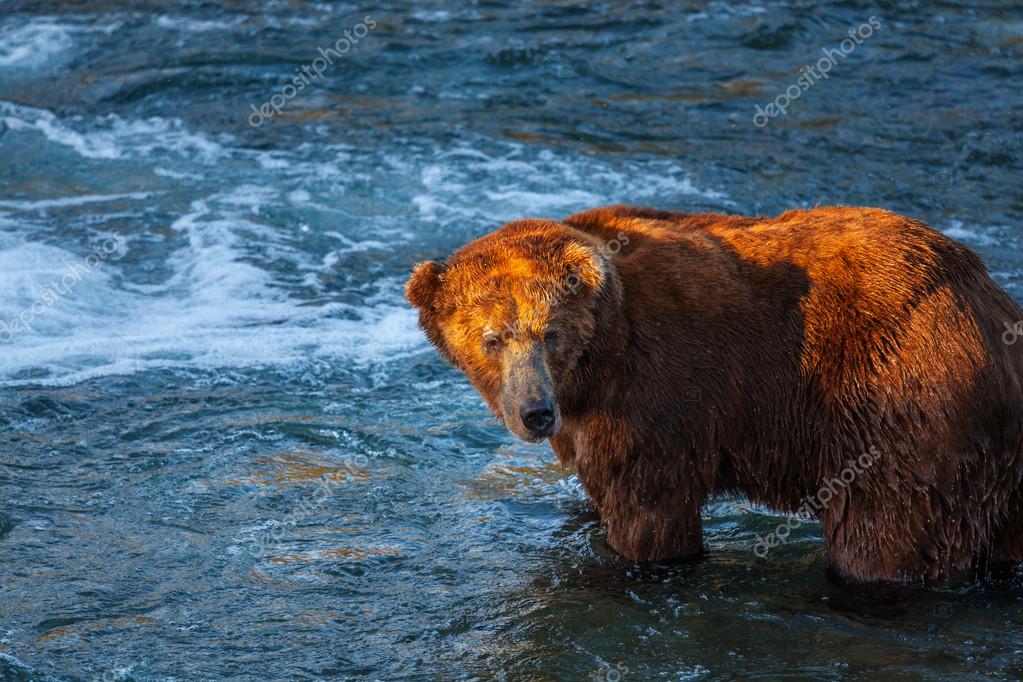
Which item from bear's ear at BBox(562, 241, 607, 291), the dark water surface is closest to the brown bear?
bear's ear at BBox(562, 241, 607, 291)

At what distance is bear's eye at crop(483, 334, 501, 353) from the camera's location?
19.1ft

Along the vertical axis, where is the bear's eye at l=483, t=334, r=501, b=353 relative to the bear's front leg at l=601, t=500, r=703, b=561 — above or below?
above

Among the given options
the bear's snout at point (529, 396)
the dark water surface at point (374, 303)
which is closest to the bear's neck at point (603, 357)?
the bear's snout at point (529, 396)

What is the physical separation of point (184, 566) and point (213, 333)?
3.49 meters

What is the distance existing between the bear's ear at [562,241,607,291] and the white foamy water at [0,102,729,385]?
371cm

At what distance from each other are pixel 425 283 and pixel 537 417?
3.06 feet

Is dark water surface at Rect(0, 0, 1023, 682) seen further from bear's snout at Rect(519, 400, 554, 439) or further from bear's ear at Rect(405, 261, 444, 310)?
bear's ear at Rect(405, 261, 444, 310)

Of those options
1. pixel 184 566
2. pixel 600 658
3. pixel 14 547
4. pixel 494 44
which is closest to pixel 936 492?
pixel 600 658

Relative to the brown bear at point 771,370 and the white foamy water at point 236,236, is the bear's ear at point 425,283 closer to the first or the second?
the brown bear at point 771,370

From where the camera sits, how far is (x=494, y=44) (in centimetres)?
1568

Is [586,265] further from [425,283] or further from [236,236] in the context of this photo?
[236,236]

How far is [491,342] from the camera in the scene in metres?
5.86

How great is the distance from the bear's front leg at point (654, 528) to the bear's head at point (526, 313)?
648mm

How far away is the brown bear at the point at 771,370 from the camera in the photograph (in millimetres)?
5855
